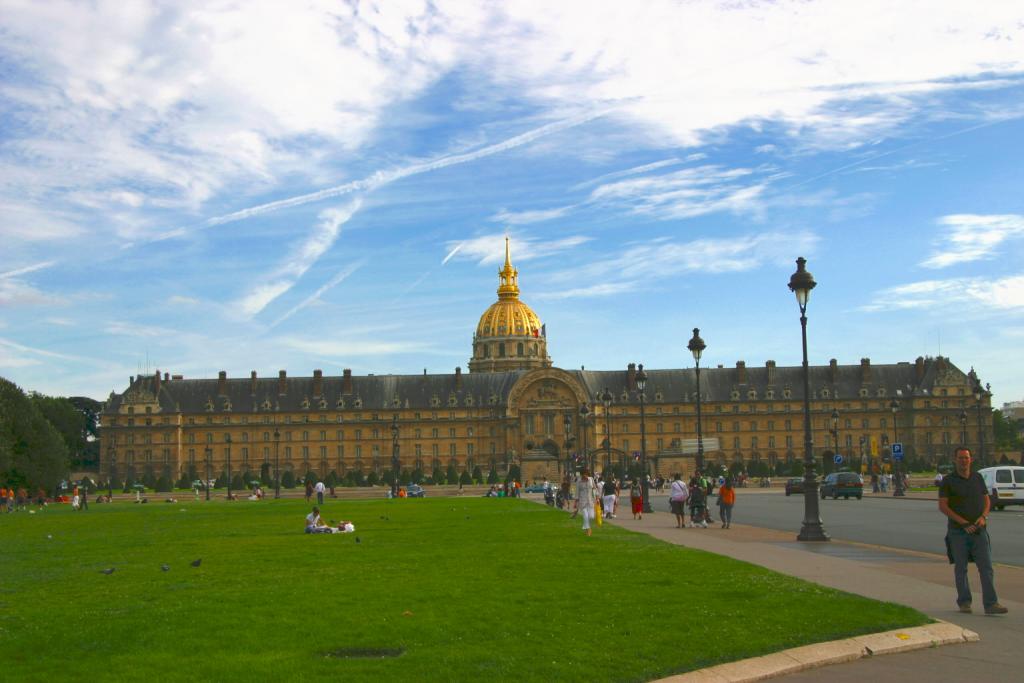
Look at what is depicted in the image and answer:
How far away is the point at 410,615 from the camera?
12.6m

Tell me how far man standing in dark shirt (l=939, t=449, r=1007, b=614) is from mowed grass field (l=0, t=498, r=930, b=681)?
87 centimetres

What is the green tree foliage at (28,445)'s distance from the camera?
71375mm

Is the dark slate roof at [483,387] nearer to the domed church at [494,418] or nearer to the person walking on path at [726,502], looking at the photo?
the domed church at [494,418]

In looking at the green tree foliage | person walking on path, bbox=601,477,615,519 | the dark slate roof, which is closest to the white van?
person walking on path, bbox=601,477,615,519

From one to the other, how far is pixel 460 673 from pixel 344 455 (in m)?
136

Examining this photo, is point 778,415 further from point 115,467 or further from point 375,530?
point 375,530

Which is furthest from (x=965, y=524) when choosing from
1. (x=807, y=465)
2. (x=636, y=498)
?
(x=636, y=498)

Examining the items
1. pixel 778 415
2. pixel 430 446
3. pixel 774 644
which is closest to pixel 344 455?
pixel 430 446

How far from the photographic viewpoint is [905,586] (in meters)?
15.6

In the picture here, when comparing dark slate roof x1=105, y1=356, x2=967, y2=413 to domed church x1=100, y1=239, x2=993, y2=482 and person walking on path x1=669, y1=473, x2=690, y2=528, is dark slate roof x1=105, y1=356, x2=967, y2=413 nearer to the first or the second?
domed church x1=100, y1=239, x2=993, y2=482

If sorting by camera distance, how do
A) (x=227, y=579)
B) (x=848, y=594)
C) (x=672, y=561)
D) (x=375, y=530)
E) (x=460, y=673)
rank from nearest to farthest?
(x=460, y=673)
(x=848, y=594)
(x=227, y=579)
(x=672, y=561)
(x=375, y=530)

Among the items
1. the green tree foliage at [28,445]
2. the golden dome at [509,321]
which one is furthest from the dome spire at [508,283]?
the green tree foliage at [28,445]

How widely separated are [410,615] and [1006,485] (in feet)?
117

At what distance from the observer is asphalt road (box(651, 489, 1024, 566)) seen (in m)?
23.9
